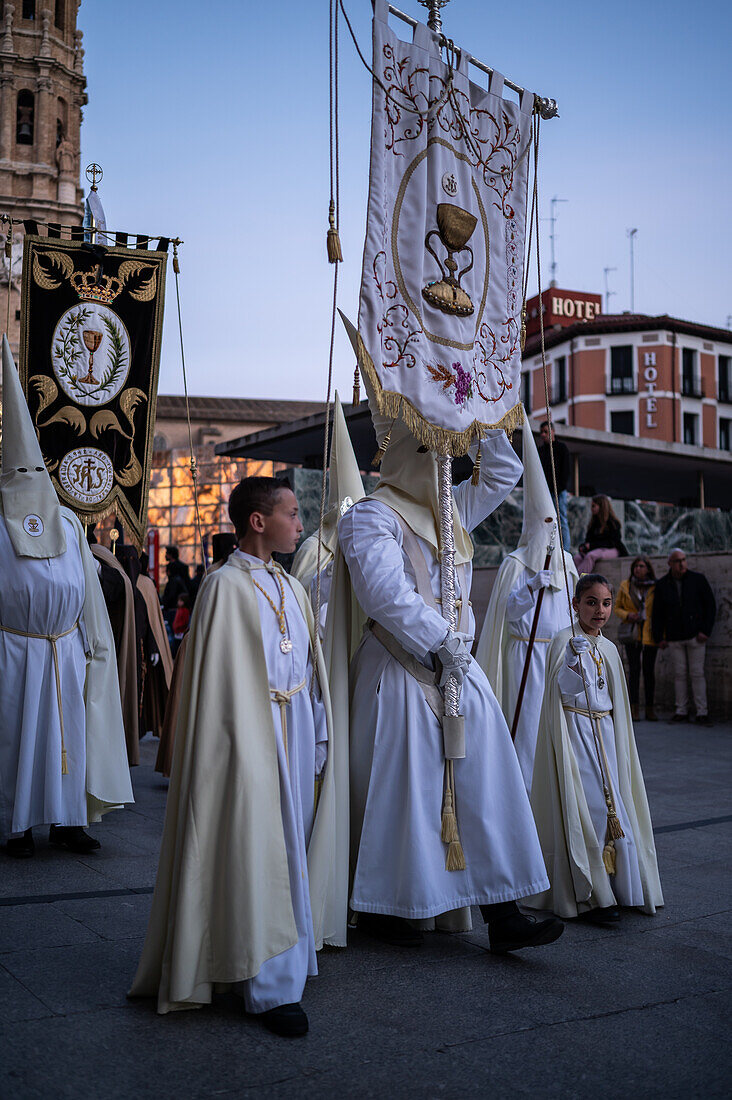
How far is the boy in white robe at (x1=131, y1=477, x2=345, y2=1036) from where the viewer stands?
338 centimetres

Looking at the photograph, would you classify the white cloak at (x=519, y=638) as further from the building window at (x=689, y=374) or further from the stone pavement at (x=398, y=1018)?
the building window at (x=689, y=374)

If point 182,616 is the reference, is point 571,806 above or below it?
below

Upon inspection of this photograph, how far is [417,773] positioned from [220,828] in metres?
0.91

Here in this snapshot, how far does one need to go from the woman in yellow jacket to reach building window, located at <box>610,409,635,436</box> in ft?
133

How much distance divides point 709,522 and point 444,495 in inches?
636

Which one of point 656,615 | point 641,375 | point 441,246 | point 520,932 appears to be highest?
point 641,375

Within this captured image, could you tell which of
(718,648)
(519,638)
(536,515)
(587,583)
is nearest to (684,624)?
(718,648)

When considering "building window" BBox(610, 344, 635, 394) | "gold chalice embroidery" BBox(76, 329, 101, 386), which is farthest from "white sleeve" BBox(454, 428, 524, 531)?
"building window" BBox(610, 344, 635, 394)

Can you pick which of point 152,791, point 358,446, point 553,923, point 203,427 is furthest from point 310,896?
point 203,427

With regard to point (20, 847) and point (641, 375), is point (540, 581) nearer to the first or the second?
point (20, 847)

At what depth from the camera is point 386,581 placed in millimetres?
4176

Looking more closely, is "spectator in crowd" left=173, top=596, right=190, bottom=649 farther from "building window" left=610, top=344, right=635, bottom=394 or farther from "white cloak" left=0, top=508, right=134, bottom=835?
"building window" left=610, top=344, right=635, bottom=394

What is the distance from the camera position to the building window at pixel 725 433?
54.5m

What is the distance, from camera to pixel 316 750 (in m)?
3.96
